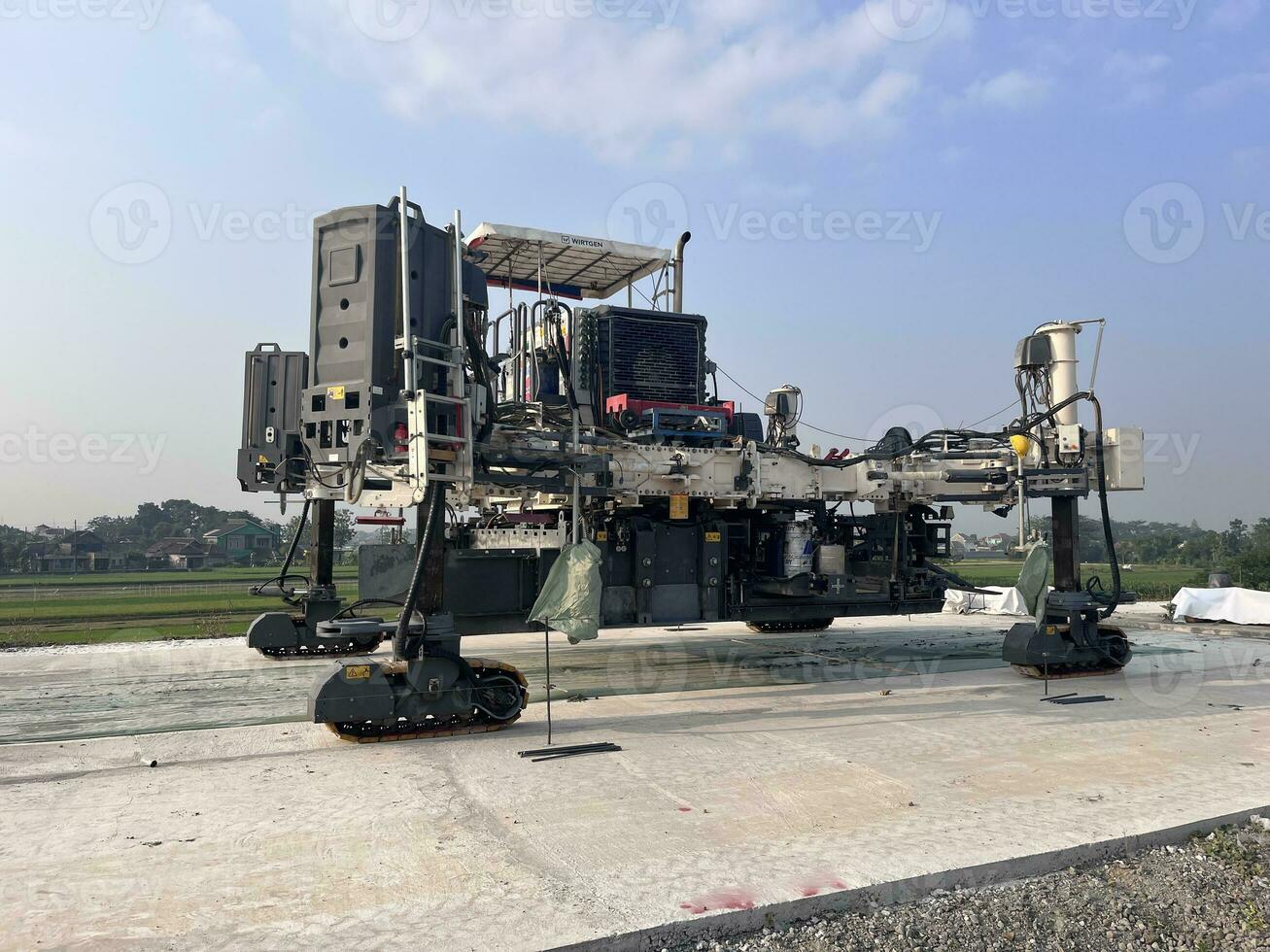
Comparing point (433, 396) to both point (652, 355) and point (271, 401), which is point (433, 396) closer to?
point (652, 355)

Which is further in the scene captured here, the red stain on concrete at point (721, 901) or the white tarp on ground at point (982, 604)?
the white tarp on ground at point (982, 604)

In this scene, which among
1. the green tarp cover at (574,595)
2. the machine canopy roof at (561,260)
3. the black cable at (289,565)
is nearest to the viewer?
the green tarp cover at (574,595)

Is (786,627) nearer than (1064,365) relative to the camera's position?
No

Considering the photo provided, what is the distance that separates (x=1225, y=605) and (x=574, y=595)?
14.5 m

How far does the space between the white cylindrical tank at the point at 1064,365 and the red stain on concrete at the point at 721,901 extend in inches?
322

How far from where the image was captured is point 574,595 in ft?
22.5

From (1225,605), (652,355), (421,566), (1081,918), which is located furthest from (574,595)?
→ (1225,605)

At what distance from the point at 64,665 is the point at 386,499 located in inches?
282

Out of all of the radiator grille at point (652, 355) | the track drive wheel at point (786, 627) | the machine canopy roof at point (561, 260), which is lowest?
the track drive wheel at point (786, 627)

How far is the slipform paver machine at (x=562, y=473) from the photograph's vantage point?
6.25 meters

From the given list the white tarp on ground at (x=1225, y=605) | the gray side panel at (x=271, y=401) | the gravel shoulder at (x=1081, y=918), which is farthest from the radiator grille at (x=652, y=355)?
the white tarp on ground at (x=1225, y=605)

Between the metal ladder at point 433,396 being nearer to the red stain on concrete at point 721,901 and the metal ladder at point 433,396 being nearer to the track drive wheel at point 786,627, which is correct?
the red stain on concrete at point 721,901

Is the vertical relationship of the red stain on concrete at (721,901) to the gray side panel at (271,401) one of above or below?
below

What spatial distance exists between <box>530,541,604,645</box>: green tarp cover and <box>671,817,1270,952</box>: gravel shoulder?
11.4 ft
